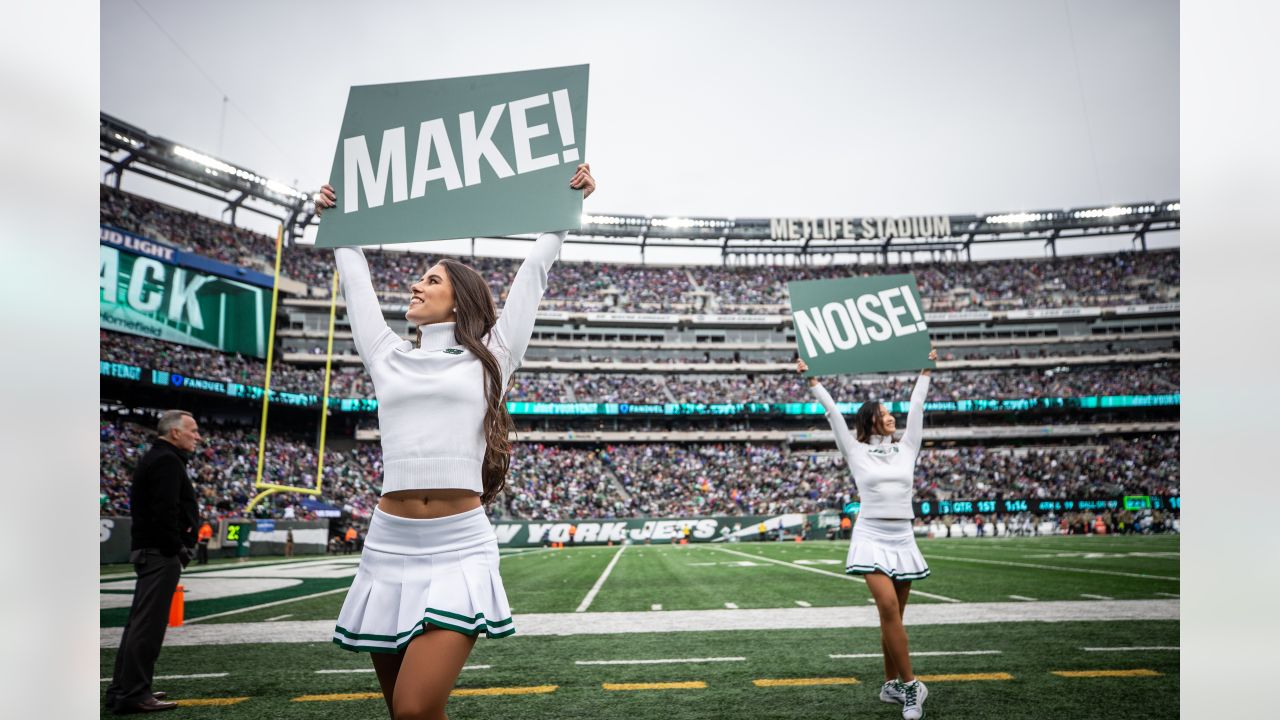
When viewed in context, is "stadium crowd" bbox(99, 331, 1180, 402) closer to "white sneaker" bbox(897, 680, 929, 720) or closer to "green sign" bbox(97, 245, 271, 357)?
"green sign" bbox(97, 245, 271, 357)

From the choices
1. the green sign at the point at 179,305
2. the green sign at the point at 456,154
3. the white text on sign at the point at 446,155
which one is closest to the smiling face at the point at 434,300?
Answer: the green sign at the point at 456,154

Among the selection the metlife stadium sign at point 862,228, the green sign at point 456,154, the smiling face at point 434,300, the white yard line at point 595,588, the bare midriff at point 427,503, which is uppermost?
the metlife stadium sign at point 862,228

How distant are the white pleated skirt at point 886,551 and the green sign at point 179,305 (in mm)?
33014

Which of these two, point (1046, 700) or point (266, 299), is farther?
point (266, 299)

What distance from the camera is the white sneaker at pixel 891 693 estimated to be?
5129mm

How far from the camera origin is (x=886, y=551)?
5363 millimetres

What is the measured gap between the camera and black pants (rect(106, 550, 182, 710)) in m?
5.39

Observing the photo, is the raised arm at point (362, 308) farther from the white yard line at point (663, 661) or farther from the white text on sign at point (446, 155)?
the white yard line at point (663, 661)

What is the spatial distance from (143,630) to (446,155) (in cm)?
435
